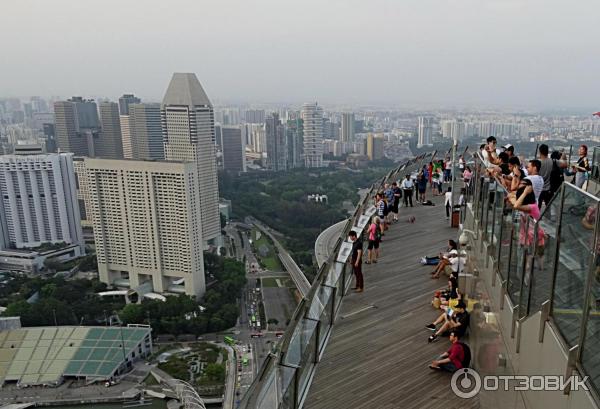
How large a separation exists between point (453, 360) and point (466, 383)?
0.24 meters

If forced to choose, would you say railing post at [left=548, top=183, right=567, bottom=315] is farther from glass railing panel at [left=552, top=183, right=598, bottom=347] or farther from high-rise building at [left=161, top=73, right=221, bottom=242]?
high-rise building at [left=161, top=73, right=221, bottom=242]

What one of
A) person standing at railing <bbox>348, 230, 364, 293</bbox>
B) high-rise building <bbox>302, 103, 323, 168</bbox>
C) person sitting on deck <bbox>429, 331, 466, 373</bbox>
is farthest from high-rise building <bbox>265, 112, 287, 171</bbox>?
person sitting on deck <bbox>429, 331, 466, 373</bbox>

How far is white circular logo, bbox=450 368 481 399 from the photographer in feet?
14.2

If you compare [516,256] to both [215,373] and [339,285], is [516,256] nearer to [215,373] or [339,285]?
[339,285]

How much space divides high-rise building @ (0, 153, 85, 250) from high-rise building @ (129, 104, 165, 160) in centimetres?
1689

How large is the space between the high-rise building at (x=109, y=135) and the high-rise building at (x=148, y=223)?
33464 millimetres

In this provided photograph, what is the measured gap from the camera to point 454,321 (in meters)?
5.13

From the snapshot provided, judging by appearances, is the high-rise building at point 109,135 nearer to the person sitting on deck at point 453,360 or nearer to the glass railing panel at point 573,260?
the person sitting on deck at point 453,360

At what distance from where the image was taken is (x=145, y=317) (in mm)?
29734

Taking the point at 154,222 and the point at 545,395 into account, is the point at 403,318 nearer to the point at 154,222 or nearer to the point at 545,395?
the point at 545,395

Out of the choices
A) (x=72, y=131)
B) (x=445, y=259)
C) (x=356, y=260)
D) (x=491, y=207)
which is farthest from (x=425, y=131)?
(x=72, y=131)

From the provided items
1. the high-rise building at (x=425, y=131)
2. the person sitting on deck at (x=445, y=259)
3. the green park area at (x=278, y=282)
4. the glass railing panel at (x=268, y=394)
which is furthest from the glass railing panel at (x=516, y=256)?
the high-rise building at (x=425, y=131)

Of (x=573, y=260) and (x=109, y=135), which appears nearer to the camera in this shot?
(x=573, y=260)

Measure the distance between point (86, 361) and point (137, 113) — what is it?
44.6 m
